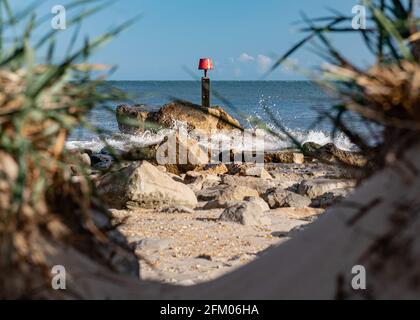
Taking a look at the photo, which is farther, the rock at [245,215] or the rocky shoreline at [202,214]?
the rock at [245,215]

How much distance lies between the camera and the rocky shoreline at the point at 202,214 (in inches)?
186

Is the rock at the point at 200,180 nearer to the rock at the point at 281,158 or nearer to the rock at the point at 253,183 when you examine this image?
the rock at the point at 253,183

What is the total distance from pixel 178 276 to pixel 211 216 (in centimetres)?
251

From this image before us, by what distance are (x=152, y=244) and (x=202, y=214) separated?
171cm

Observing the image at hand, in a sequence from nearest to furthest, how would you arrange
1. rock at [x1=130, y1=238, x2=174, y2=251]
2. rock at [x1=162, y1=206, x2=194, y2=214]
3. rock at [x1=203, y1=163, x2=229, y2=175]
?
rock at [x1=130, y1=238, x2=174, y2=251] < rock at [x1=162, y1=206, x2=194, y2=214] < rock at [x1=203, y1=163, x2=229, y2=175]

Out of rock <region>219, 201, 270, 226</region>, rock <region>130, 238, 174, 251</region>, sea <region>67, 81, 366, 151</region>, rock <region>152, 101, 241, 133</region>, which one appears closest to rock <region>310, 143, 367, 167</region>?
sea <region>67, 81, 366, 151</region>

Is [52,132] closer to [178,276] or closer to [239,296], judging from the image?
[239,296]

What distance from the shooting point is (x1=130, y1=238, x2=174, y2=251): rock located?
5.09 m

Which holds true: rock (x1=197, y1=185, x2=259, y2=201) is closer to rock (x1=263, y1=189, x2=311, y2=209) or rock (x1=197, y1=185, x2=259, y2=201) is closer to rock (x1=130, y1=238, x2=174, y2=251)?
rock (x1=263, y1=189, x2=311, y2=209)

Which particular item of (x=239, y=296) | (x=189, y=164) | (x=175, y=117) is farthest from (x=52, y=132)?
(x=175, y=117)

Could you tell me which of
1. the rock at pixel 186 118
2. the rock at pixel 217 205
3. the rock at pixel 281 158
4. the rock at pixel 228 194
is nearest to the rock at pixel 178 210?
the rock at pixel 217 205

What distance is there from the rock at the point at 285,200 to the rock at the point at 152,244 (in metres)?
2.71

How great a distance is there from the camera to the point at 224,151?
1309cm

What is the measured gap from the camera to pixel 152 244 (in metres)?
5.17
